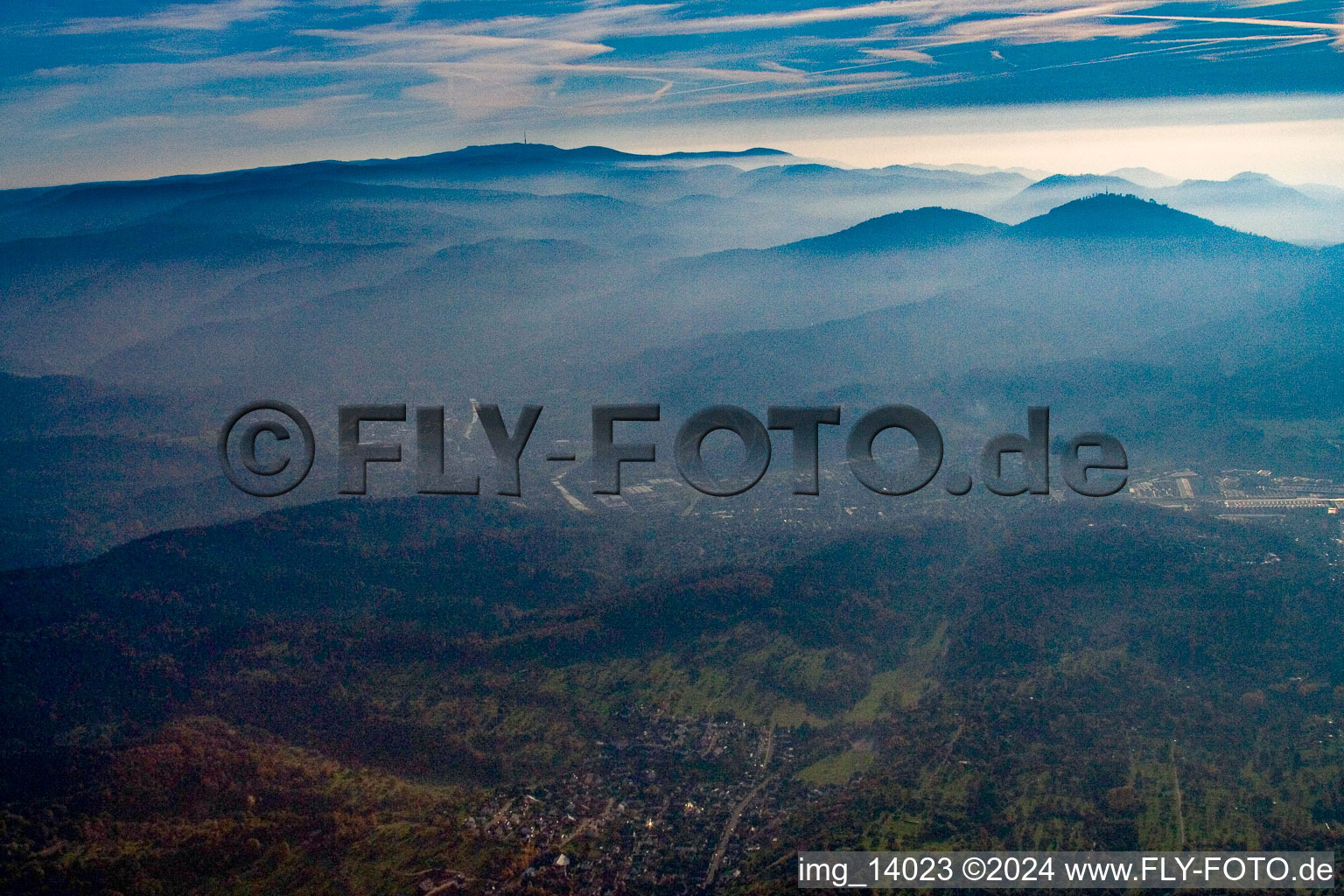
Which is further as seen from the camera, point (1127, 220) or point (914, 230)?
point (914, 230)

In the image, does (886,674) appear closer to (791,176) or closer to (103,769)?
(103,769)

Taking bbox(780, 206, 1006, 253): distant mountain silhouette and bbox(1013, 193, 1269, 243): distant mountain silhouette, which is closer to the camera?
bbox(1013, 193, 1269, 243): distant mountain silhouette

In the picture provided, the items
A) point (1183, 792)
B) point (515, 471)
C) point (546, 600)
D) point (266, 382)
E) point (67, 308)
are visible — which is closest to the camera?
point (515, 471)

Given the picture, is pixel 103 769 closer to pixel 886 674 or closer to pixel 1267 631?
pixel 886 674

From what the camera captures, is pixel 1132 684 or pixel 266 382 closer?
pixel 1132 684

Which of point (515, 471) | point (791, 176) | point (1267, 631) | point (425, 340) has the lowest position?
point (1267, 631)

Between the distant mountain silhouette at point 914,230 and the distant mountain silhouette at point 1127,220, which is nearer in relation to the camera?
the distant mountain silhouette at point 1127,220

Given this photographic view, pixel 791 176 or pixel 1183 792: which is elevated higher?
pixel 791 176

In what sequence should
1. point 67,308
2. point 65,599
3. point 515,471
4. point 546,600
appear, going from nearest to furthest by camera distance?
point 515,471 → point 65,599 → point 546,600 → point 67,308

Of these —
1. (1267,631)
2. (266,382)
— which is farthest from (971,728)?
(266,382)
